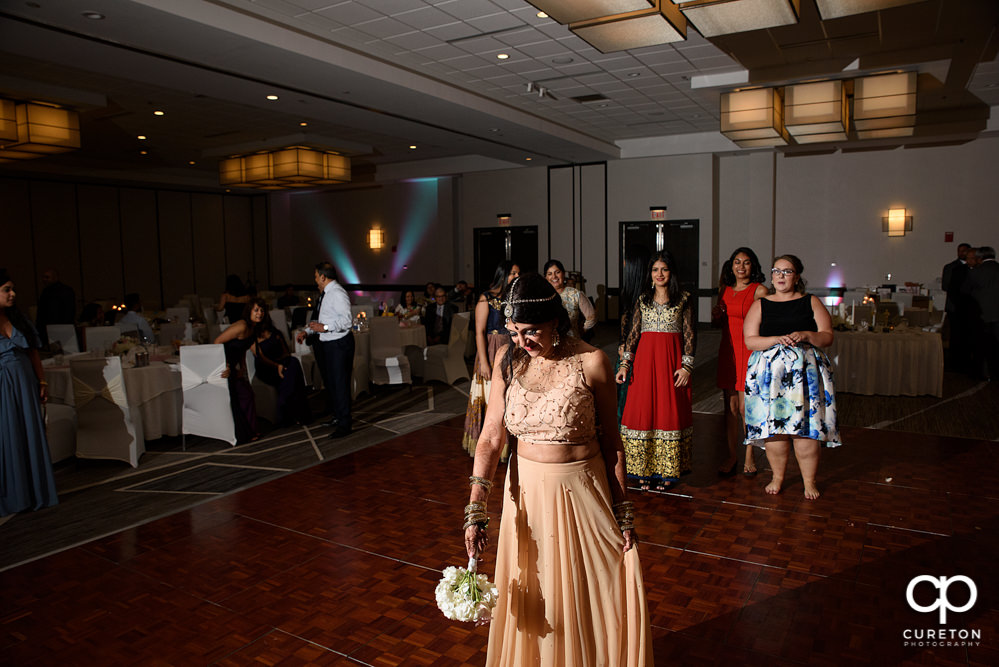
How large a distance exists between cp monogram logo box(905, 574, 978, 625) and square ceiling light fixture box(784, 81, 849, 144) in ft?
22.8

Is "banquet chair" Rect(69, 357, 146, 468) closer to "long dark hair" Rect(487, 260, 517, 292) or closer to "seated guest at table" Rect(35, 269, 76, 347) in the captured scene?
"long dark hair" Rect(487, 260, 517, 292)

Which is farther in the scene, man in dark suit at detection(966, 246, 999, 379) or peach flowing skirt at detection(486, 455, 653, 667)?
man in dark suit at detection(966, 246, 999, 379)

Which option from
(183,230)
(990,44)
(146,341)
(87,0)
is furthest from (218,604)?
(183,230)

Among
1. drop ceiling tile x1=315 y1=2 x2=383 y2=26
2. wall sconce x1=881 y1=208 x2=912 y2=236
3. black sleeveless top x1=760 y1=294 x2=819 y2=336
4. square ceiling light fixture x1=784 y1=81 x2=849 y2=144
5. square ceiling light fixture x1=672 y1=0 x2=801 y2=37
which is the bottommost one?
black sleeveless top x1=760 y1=294 x2=819 y2=336

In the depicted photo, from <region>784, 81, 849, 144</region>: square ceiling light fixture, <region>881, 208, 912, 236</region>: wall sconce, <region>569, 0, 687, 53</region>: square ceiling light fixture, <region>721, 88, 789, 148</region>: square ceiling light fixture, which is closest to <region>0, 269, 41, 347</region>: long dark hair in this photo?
<region>569, 0, 687, 53</region>: square ceiling light fixture

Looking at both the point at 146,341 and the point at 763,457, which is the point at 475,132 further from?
the point at 763,457

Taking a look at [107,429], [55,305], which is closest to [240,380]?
[107,429]

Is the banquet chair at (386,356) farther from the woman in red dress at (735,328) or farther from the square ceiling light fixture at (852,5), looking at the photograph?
the square ceiling light fixture at (852,5)

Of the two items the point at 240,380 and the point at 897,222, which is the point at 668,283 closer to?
the point at 240,380

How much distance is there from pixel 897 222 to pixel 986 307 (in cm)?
460

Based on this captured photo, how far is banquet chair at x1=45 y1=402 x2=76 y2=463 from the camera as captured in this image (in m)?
5.39

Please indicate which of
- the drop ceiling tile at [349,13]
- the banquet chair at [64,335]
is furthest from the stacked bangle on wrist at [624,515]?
the banquet chair at [64,335]

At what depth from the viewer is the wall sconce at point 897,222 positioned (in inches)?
501

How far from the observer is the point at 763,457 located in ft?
18.0
